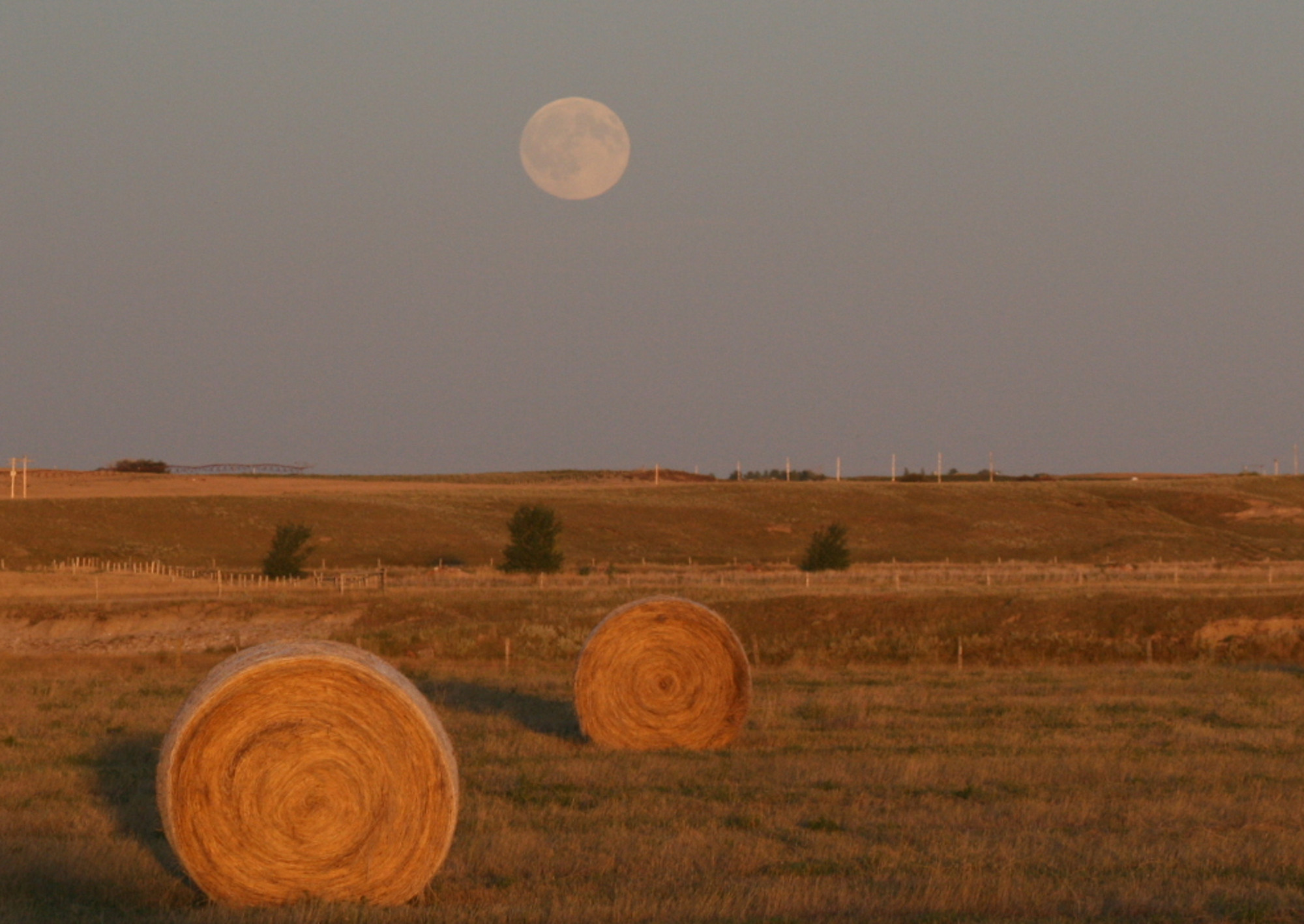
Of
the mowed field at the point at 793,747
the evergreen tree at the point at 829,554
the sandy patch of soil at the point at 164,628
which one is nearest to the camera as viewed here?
the mowed field at the point at 793,747

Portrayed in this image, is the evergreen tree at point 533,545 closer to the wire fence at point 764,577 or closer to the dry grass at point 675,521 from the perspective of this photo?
the wire fence at point 764,577

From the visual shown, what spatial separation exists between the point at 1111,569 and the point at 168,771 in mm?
52876

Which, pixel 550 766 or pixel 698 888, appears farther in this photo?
pixel 550 766

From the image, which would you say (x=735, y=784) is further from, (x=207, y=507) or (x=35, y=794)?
(x=207, y=507)

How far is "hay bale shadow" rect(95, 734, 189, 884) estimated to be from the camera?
486 inches

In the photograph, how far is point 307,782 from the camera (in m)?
11.2

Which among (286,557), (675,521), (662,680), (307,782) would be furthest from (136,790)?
(675,521)

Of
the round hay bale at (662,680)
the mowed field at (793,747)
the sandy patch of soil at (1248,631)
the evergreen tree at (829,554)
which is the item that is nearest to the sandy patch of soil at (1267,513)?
the mowed field at (793,747)

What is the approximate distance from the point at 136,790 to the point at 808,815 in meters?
7.00

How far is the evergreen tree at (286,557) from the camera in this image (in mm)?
56375

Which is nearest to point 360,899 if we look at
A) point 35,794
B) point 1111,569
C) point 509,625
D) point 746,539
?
point 35,794

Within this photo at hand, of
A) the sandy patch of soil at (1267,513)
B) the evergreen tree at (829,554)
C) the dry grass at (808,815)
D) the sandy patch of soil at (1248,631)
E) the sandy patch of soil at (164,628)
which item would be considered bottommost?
the sandy patch of soil at (164,628)

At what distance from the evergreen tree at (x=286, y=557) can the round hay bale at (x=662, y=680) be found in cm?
3813

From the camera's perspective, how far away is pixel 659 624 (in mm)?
20281
